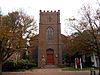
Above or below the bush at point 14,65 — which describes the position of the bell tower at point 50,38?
above

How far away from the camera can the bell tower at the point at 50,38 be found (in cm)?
5762

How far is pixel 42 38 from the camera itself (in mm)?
57969

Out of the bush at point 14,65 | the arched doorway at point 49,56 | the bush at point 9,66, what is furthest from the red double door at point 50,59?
the bush at point 9,66

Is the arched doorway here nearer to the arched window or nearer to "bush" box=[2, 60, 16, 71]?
the arched window

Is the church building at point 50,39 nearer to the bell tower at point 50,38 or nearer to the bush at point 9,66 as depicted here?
the bell tower at point 50,38

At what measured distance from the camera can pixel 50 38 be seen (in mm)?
58406

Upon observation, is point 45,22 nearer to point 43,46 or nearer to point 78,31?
point 43,46

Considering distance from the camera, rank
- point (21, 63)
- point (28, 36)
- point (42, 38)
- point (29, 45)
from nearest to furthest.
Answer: point (29, 45)
point (28, 36)
point (21, 63)
point (42, 38)

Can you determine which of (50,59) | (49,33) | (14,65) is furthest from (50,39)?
(14,65)

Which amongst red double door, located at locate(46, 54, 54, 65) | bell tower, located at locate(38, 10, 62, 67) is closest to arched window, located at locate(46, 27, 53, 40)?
bell tower, located at locate(38, 10, 62, 67)

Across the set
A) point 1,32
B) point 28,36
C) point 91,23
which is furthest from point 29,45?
point 91,23

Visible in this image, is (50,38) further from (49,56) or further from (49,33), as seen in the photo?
(49,56)

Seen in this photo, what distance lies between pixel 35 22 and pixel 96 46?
892 inches

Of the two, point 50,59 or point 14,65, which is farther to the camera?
point 50,59
